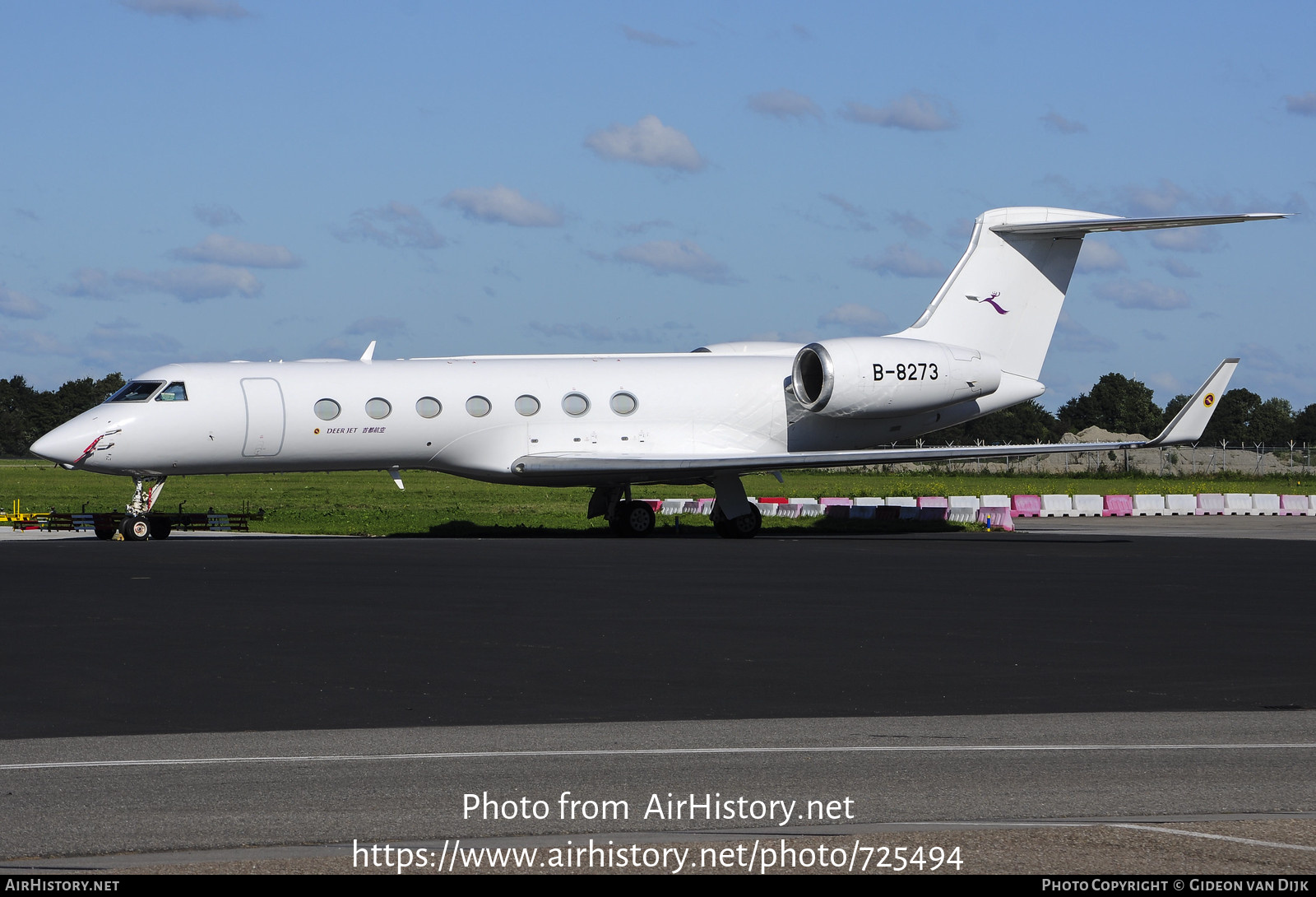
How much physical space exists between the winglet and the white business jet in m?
0.03

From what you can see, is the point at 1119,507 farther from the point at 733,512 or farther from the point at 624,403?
the point at 624,403

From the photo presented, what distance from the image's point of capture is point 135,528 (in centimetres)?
2636

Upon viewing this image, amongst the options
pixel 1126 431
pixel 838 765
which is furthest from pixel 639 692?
pixel 1126 431

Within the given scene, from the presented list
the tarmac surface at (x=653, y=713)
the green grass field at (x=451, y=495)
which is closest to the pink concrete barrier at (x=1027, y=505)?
the green grass field at (x=451, y=495)

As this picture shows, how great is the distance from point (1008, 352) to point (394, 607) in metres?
18.9

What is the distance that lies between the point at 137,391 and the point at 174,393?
703mm

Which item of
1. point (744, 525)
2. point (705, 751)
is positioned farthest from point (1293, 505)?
point (705, 751)

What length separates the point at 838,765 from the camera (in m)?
7.76

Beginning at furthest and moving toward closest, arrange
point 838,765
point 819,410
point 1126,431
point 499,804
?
point 1126,431, point 819,410, point 838,765, point 499,804

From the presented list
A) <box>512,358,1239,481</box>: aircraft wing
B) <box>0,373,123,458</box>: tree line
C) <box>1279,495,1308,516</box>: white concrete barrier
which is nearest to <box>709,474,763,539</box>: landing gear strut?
<box>512,358,1239,481</box>: aircraft wing

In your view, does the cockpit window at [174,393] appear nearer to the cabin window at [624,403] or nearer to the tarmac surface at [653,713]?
the tarmac surface at [653,713]

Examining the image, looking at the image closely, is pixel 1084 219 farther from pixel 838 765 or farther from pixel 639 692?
pixel 838 765

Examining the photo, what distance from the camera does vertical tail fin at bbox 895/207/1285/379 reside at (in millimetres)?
30531

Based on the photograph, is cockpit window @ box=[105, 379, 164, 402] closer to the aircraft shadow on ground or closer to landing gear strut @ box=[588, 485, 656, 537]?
the aircraft shadow on ground
